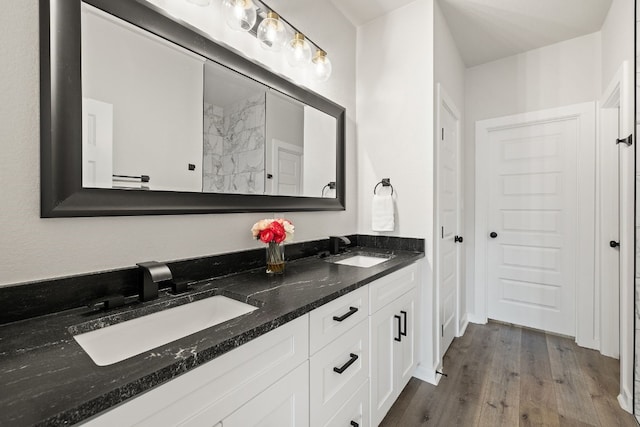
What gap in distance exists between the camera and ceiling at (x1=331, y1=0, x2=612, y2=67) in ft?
7.12

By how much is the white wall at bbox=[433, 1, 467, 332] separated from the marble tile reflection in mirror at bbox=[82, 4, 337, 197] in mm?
1215

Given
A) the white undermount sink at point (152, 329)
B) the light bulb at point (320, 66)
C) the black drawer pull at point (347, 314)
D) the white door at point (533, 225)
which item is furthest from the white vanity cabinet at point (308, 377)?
the white door at point (533, 225)

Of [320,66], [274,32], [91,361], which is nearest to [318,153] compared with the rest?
[320,66]

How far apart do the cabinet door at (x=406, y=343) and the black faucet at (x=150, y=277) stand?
1.31 meters

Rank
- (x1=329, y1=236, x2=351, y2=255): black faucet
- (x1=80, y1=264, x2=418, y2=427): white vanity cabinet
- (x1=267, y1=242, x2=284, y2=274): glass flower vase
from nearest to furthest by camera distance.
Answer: (x1=80, y1=264, x2=418, y2=427): white vanity cabinet → (x1=267, y1=242, x2=284, y2=274): glass flower vase → (x1=329, y1=236, x2=351, y2=255): black faucet

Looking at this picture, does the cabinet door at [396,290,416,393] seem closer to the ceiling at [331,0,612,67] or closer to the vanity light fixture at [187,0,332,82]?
the vanity light fixture at [187,0,332,82]

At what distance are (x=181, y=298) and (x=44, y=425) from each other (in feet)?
1.98

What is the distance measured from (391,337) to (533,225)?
215 cm

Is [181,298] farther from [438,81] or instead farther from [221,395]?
[438,81]

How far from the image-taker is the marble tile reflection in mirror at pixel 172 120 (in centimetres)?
102

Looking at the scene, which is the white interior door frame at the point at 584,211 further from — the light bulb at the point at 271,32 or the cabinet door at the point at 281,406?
the cabinet door at the point at 281,406

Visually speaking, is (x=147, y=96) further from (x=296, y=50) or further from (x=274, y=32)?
(x=296, y=50)

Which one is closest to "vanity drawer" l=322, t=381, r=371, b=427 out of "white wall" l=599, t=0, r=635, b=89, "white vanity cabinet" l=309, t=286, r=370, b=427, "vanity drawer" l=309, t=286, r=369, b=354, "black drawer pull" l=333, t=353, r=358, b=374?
"white vanity cabinet" l=309, t=286, r=370, b=427

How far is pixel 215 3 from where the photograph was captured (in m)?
1.37
